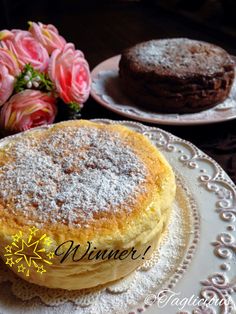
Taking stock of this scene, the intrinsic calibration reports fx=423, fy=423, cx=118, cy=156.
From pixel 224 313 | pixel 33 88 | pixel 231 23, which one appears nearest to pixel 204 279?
pixel 224 313

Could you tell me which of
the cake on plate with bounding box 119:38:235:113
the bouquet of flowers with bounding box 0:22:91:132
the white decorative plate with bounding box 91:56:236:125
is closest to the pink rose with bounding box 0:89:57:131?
the bouquet of flowers with bounding box 0:22:91:132

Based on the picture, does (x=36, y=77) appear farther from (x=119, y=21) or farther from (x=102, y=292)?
(x=119, y=21)

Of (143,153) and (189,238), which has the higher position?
(143,153)

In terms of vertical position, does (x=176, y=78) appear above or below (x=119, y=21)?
above

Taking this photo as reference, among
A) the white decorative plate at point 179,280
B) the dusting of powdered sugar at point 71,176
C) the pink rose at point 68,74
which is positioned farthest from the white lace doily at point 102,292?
the pink rose at point 68,74

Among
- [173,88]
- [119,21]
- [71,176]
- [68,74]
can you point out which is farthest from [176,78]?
[119,21]

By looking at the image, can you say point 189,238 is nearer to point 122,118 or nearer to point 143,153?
point 143,153

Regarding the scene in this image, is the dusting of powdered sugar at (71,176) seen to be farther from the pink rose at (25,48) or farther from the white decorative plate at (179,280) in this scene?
the pink rose at (25,48)

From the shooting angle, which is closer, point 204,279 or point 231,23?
point 204,279
